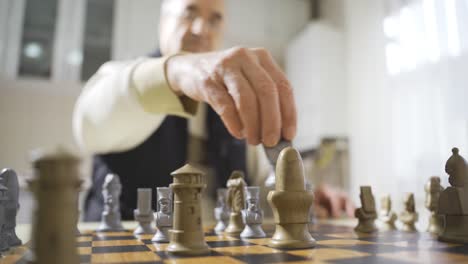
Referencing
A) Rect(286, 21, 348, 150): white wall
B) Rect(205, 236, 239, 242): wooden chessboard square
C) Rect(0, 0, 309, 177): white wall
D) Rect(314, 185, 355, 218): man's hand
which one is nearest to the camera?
Rect(205, 236, 239, 242): wooden chessboard square

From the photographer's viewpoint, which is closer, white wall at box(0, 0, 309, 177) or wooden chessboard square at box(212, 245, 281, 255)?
wooden chessboard square at box(212, 245, 281, 255)

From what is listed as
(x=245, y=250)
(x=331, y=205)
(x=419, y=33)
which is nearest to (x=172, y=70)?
(x=245, y=250)

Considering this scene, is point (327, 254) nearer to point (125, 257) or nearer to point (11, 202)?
point (125, 257)

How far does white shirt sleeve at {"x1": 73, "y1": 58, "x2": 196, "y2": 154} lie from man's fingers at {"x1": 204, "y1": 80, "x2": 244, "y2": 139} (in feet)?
0.79

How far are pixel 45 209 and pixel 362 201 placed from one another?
28.2 inches

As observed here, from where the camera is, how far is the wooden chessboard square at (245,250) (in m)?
0.56

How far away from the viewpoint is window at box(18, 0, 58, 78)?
2463 millimetres

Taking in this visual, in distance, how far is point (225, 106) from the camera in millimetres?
821

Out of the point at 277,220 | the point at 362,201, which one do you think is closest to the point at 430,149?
the point at 362,201

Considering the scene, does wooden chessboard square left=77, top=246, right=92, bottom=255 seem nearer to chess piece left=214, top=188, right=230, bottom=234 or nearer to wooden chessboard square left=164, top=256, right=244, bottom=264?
wooden chessboard square left=164, top=256, right=244, bottom=264

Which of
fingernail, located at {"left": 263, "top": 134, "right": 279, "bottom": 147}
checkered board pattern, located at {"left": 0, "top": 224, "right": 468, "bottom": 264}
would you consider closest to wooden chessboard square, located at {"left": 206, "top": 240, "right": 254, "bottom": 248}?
checkered board pattern, located at {"left": 0, "top": 224, "right": 468, "bottom": 264}

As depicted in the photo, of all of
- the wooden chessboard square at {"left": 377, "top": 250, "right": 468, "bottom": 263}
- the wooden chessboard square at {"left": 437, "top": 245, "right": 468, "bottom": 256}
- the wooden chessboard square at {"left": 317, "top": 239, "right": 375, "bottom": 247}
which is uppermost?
the wooden chessboard square at {"left": 377, "top": 250, "right": 468, "bottom": 263}

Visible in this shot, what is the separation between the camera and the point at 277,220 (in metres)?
0.64

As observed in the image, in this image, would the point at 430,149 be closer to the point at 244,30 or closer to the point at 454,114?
the point at 454,114
